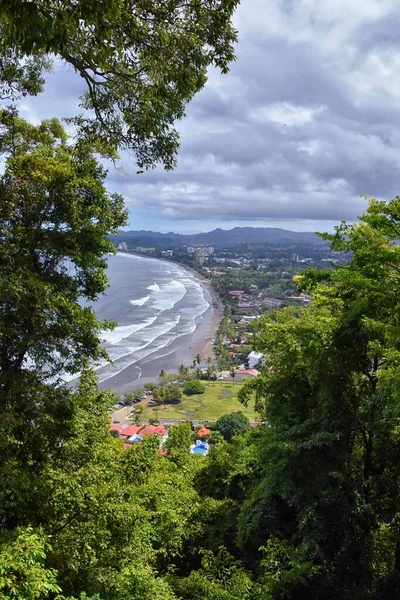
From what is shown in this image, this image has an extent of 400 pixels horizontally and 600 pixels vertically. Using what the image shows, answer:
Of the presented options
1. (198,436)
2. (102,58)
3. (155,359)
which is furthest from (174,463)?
(155,359)

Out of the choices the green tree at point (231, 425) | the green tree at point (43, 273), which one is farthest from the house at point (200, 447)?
the green tree at point (43, 273)

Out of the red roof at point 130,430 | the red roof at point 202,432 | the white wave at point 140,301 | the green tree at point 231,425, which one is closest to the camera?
the red roof at point 202,432

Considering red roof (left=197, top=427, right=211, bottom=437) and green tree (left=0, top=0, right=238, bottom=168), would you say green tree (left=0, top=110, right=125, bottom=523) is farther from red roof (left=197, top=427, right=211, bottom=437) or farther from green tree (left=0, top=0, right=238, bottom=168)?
red roof (left=197, top=427, right=211, bottom=437)

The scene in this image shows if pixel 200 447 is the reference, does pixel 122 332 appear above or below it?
above

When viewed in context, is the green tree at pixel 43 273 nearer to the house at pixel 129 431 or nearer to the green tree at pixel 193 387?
the house at pixel 129 431

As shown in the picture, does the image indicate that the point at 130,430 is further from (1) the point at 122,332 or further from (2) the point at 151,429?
(1) the point at 122,332

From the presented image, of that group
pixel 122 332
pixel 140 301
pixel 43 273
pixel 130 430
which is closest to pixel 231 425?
pixel 130 430

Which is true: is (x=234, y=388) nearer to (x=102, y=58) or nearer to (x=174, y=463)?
(x=174, y=463)

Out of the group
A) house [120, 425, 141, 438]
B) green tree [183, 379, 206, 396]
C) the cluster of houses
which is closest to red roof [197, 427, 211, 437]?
the cluster of houses
